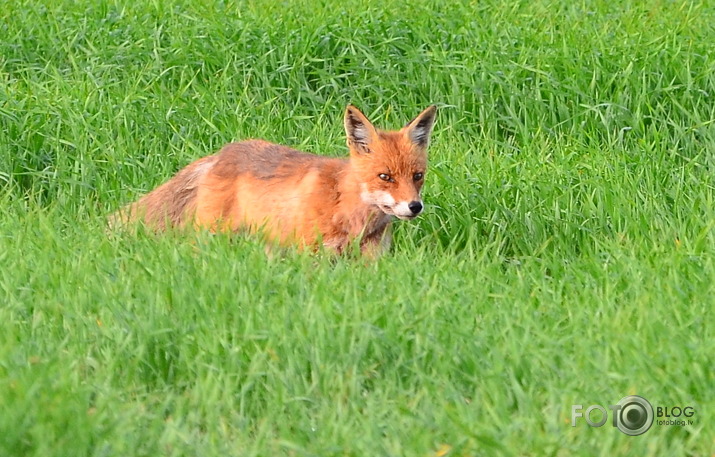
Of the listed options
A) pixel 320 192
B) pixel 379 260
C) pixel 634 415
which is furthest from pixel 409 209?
pixel 634 415

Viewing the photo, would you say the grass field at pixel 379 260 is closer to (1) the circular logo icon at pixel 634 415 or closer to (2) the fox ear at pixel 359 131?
(1) the circular logo icon at pixel 634 415

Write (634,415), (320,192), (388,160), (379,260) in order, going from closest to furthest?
1. (634,415)
2. (379,260)
3. (388,160)
4. (320,192)

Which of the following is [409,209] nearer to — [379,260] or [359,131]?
[379,260]

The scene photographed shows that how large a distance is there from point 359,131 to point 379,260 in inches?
35.9

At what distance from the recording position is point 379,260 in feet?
19.7

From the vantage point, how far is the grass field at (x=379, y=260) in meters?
4.15

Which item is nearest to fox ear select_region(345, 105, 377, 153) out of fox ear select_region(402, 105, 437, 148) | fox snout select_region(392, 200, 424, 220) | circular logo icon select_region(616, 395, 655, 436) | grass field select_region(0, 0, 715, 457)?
fox ear select_region(402, 105, 437, 148)

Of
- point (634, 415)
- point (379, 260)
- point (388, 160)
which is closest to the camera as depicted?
point (634, 415)

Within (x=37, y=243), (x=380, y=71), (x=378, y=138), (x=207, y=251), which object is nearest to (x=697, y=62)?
(x=380, y=71)

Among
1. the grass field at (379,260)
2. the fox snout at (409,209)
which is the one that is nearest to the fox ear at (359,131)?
the fox snout at (409,209)

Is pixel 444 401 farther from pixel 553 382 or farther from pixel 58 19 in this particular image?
pixel 58 19

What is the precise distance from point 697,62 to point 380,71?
2480mm

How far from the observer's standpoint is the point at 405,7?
9898 millimetres

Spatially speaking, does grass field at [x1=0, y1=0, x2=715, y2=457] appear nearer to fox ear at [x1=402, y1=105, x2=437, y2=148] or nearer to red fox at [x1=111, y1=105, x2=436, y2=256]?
red fox at [x1=111, y1=105, x2=436, y2=256]
